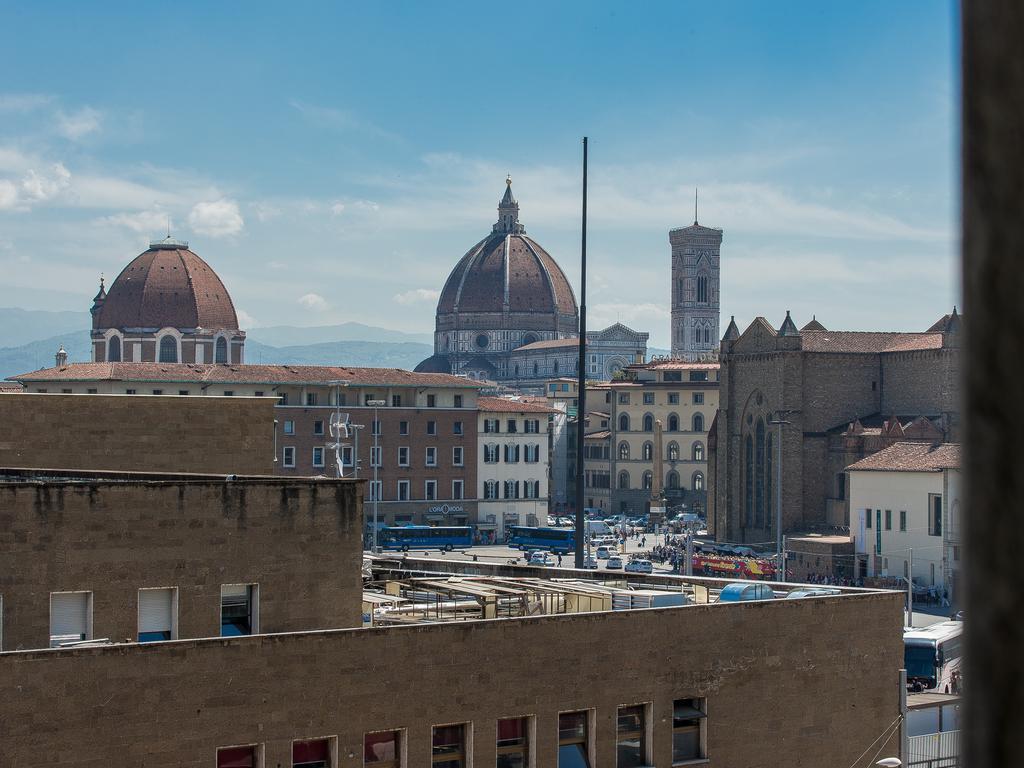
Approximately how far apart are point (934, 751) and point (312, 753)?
11292 millimetres

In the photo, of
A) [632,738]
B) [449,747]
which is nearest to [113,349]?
[632,738]

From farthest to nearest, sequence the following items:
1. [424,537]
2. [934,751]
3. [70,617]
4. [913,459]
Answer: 1. [424,537]
2. [913,459]
3. [934,751]
4. [70,617]

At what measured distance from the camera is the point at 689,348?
6900 inches

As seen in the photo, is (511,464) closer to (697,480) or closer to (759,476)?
(759,476)

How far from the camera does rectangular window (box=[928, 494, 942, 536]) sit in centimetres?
6238

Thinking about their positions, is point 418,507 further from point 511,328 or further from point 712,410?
point 511,328

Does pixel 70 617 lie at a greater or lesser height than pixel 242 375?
lesser

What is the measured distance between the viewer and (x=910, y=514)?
64625 millimetres

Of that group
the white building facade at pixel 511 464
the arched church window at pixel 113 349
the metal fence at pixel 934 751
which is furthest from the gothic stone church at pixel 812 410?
the arched church window at pixel 113 349

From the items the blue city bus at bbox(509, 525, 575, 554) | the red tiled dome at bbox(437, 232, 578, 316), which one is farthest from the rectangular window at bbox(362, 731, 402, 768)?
the red tiled dome at bbox(437, 232, 578, 316)

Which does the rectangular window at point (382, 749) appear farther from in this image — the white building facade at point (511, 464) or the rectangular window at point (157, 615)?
the white building facade at point (511, 464)

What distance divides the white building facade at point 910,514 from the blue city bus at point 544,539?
17.7 metres

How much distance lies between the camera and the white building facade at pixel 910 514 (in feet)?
203

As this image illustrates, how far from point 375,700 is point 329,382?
66.5m
